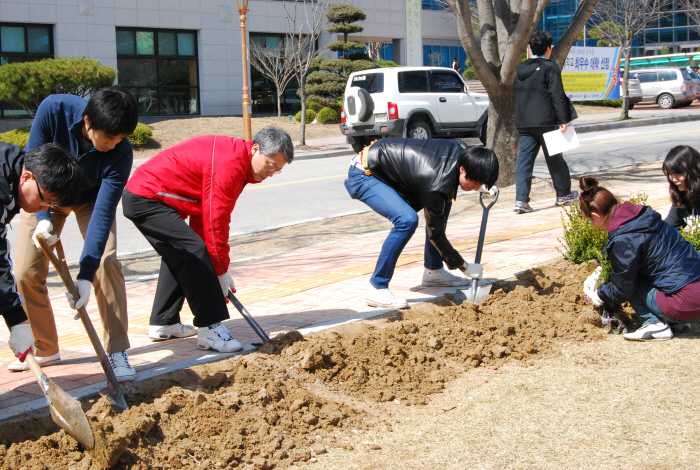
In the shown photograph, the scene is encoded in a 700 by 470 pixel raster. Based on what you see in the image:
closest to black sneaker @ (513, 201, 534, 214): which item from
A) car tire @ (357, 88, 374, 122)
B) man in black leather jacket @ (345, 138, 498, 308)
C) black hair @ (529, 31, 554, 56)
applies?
black hair @ (529, 31, 554, 56)

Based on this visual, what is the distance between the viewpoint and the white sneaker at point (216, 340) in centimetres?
424

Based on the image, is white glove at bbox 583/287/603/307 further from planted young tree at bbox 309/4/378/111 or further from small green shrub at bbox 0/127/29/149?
planted young tree at bbox 309/4/378/111

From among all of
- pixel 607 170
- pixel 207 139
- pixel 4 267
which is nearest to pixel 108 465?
pixel 4 267

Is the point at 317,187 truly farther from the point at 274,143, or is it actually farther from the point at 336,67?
the point at 336,67

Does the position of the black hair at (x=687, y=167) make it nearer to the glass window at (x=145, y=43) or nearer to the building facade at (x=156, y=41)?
the building facade at (x=156, y=41)

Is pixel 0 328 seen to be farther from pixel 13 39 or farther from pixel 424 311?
pixel 13 39

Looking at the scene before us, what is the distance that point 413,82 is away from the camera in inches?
693

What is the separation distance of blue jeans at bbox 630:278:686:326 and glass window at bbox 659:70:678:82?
27607 millimetres

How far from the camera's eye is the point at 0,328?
5.36 metres

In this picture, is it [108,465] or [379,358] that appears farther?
[379,358]

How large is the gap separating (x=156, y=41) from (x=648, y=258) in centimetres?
2604

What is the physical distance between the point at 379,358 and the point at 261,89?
2769 centimetres

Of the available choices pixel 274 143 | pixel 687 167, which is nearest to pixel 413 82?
pixel 687 167

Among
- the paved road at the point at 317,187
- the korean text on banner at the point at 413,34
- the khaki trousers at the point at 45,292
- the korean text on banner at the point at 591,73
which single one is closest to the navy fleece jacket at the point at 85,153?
the khaki trousers at the point at 45,292
